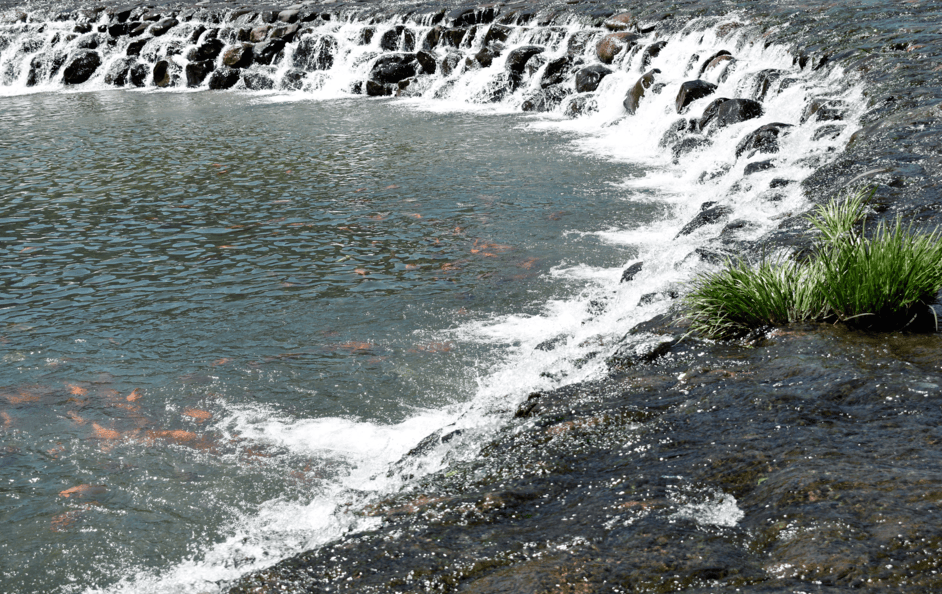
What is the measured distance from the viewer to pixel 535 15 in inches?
1118

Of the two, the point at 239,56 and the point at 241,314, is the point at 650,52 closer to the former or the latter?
the point at 241,314

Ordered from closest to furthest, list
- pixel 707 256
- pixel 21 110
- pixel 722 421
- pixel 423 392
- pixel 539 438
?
pixel 722 421 → pixel 539 438 → pixel 423 392 → pixel 707 256 → pixel 21 110

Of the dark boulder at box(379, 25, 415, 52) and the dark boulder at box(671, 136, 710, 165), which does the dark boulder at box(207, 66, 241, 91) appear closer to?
the dark boulder at box(379, 25, 415, 52)

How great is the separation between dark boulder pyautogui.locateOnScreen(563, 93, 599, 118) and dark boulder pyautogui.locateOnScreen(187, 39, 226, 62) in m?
16.9

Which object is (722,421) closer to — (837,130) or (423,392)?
(423,392)

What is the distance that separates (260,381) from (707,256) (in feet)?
17.3

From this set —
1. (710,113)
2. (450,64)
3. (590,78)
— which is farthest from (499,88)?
(710,113)

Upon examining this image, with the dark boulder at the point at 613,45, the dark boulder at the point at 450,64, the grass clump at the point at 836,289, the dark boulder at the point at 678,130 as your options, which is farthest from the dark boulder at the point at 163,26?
the grass clump at the point at 836,289

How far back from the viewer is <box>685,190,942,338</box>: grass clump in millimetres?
6344

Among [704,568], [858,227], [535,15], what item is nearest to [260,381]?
[704,568]

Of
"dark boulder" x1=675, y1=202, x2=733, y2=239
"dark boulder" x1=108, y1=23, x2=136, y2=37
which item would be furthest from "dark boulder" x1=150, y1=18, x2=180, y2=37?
"dark boulder" x1=675, y1=202, x2=733, y2=239

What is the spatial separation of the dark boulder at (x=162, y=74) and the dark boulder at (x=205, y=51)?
98cm

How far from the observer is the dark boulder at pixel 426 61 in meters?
28.0

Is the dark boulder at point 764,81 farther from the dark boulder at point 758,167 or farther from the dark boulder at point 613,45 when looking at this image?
the dark boulder at point 613,45
